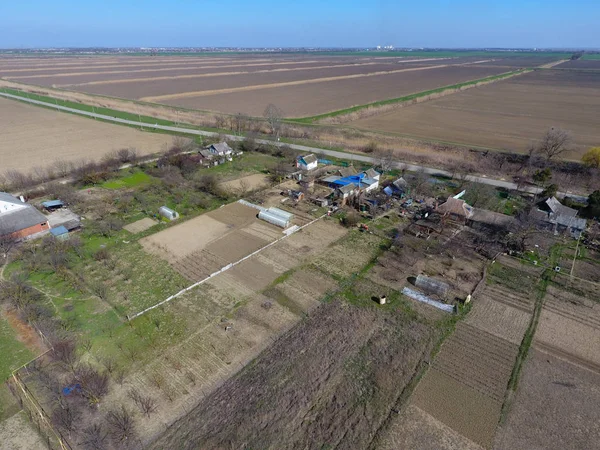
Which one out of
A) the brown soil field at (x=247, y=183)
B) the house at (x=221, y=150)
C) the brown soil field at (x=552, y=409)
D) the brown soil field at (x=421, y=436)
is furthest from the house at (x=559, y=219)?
the house at (x=221, y=150)

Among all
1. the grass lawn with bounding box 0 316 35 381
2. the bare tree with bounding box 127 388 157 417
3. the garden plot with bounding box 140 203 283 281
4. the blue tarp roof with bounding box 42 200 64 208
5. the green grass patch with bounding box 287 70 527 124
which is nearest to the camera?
the bare tree with bounding box 127 388 157 417

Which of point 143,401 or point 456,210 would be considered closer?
point 143,401

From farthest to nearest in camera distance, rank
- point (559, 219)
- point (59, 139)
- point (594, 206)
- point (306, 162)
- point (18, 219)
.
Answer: point (59, 139) < point (306, 162) < point (594, 206) < point (559, 219) < point (18, 219)

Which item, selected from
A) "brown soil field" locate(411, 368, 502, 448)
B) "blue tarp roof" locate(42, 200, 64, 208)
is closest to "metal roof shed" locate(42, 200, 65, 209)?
"blue tarp roof" locate(42, 200, 64, 208)

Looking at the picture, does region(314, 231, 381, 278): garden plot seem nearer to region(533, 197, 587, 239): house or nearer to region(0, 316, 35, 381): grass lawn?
region(533, 197, 587, 239): house

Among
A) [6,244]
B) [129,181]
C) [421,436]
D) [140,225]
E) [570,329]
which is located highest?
[6,244]

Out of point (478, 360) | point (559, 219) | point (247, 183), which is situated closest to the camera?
point (478, 360)

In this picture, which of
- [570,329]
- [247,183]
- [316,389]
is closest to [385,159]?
[247,183]

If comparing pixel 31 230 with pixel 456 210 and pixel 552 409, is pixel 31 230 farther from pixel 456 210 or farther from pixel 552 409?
pixel 552 409

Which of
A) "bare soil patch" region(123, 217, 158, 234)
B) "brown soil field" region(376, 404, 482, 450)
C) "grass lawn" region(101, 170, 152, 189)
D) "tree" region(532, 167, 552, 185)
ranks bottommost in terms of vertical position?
"brown soil field" region(376, 404, 482, 450)
